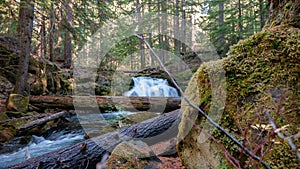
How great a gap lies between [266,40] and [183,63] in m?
15.8

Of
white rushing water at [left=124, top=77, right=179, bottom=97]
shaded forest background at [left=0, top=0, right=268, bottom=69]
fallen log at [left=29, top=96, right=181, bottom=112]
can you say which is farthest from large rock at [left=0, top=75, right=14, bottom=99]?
white rushing water at [left=124, top=77, right=179, bottom=97]

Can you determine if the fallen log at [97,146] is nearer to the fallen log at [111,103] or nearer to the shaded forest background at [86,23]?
the shaded forest background at [86,23]

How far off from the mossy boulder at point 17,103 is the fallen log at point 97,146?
4579 mm

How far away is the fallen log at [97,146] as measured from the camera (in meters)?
2.95

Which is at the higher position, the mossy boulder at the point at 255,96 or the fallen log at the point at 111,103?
the mossy boulder at the point at 255,96

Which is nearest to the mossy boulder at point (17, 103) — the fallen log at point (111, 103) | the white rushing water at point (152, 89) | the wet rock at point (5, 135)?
the fallen log at point (111, 103)

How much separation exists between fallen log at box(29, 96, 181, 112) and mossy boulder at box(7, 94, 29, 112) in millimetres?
629

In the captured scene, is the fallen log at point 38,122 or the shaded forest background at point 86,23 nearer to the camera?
the fallen log at point 38,122

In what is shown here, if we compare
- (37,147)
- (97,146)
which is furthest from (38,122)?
(97,146)

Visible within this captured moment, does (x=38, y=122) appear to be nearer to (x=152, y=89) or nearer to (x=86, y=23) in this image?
(x=86, y=23)

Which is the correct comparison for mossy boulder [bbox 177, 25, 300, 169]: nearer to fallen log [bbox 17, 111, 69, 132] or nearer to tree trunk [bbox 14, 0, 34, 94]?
fallen log [bbox 17, 111, 69, 132]

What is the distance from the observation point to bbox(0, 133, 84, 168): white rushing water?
425 cm

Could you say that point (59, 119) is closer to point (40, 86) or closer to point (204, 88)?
point (40, 86)

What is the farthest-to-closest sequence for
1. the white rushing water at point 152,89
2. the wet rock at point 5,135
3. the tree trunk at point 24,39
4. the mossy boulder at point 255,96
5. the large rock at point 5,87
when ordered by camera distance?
the white rushing water at point 152,89, the large rock at point 5,87, the tree trunk at point 24,39, the wet rock at point 5,135, the mossy boulder at point 255,96
